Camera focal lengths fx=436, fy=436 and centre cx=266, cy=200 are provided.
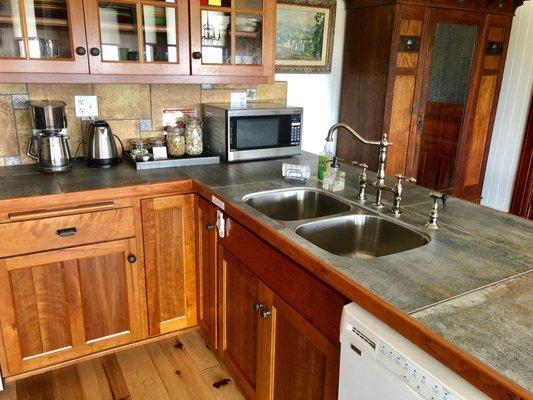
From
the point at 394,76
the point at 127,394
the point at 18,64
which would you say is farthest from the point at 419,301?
the point at 394,76

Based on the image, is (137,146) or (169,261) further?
(137,146)

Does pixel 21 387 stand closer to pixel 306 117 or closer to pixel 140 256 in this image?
pixel 140 256

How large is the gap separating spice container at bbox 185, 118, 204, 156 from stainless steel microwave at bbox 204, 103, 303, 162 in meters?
0.09

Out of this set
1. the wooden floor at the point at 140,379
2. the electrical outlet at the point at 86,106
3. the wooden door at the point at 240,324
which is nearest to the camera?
the wooden door at the point at 240,324

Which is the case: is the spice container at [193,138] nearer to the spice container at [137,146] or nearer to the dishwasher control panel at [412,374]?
the spice container at [137,146]

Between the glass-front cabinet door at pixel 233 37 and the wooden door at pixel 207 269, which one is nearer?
the wooden door at pixel 207 269

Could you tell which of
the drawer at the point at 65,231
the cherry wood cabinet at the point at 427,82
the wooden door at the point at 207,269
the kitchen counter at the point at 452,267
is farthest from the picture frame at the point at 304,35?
the drawer at the point at 65,231

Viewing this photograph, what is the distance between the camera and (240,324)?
1771 mm

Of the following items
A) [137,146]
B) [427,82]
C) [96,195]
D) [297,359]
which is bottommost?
[297,359]

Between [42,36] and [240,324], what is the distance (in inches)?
58.4

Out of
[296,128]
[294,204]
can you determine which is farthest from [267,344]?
[296,128]

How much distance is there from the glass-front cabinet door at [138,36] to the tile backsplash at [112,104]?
31 centimetres

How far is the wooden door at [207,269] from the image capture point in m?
1.92

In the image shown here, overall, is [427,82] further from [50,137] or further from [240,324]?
[50,137]
